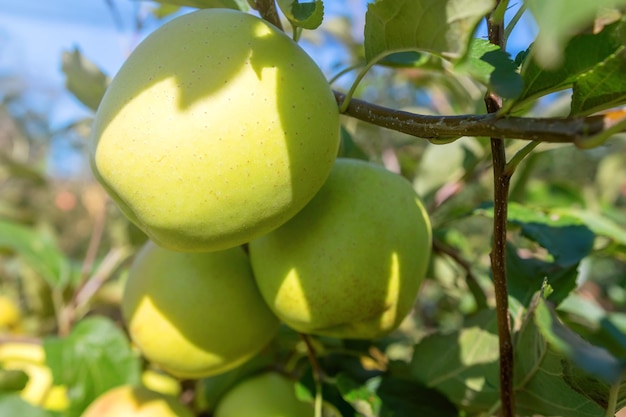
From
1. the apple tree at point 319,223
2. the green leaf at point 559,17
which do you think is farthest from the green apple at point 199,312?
the green leaf at point 559,17

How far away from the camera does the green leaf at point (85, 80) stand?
0.73 meters

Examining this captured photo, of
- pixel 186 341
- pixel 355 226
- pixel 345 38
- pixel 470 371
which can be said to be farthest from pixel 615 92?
pixel 345 38

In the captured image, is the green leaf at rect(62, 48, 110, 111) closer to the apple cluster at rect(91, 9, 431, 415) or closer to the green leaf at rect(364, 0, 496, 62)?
the apple cluster at rect(91, 9, 431, 415)

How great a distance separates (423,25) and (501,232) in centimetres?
16

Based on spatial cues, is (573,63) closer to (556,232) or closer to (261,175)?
(261,175)

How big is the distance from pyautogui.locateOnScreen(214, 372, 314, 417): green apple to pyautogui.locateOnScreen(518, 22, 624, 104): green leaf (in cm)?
50

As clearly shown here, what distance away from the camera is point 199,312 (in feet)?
1.98

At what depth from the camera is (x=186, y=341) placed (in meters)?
0.61

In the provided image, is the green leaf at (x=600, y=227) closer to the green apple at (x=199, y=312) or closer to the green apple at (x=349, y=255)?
the green apple at (x=349, y=255)

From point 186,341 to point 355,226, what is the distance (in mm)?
250

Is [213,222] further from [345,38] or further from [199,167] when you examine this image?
[345,38]

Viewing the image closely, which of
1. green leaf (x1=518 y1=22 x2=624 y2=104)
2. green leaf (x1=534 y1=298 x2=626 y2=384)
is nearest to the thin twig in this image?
green leaf (x1=518 y1=22 x2=624 y2=104)

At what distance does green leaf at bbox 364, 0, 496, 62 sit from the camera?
1.06 feet

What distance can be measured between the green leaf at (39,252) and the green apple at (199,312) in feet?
1.79
